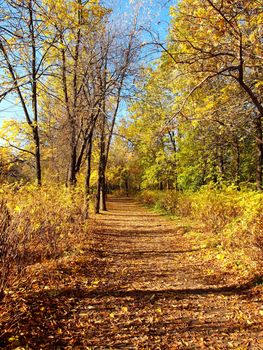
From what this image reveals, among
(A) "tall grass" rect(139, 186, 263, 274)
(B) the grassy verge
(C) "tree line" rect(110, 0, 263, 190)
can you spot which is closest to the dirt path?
(B) the grassy verge

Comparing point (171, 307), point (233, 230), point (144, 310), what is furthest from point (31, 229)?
point (233, 230)

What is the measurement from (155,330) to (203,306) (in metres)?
1.04

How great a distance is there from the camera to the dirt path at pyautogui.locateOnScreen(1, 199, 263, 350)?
337 cm

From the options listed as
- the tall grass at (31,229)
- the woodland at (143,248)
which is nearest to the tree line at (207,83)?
the woodland at (143,248)

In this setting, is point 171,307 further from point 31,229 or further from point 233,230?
point 233,230

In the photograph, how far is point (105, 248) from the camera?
27.3 feet

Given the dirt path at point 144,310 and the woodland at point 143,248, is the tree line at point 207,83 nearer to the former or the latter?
the woodland at point 143,248

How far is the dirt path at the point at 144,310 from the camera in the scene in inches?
133

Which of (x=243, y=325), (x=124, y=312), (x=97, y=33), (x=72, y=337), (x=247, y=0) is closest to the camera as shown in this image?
(x=72, y=337)

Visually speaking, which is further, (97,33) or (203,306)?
(97,33)

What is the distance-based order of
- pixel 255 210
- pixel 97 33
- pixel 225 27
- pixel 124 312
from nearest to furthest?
pixel 124 312 < pixel 225 27 < pixel 255 210 < pixel 97 33

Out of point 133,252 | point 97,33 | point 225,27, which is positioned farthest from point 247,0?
point 97,33

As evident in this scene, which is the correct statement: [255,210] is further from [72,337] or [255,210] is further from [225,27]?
[72,337]

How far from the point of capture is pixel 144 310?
420 cm
